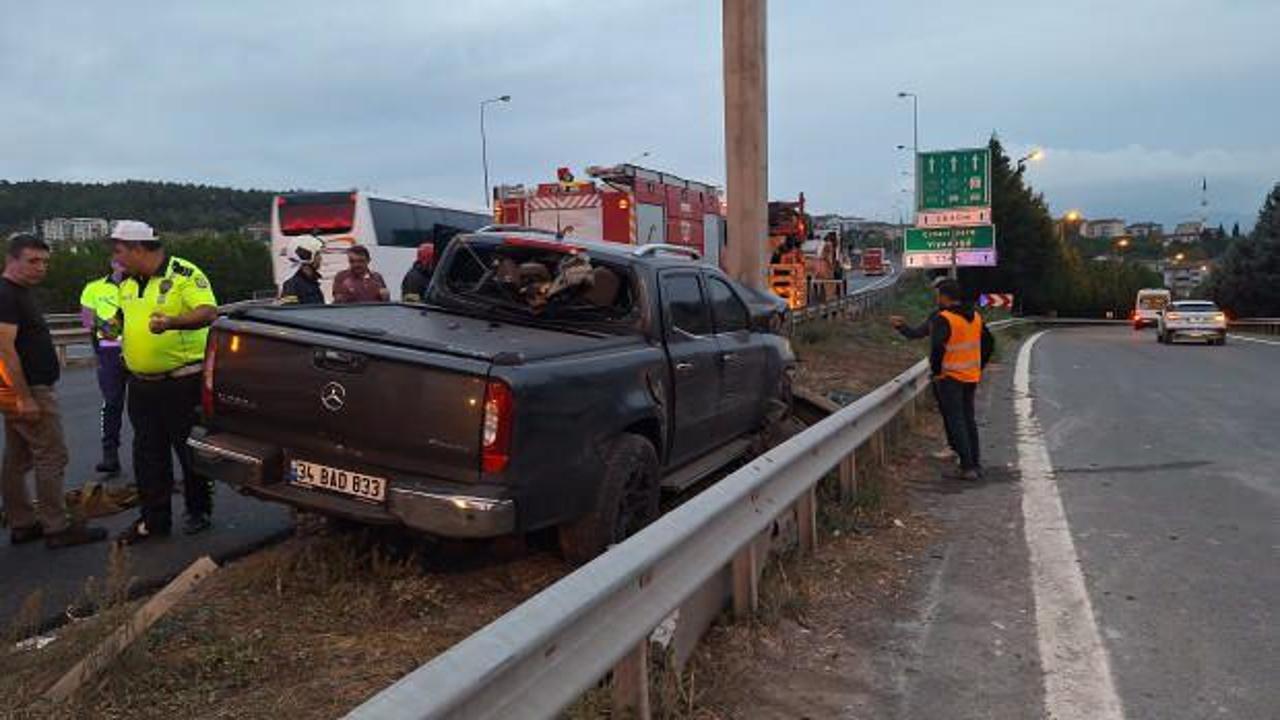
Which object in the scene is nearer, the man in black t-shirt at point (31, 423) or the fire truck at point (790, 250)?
the man in black t-shirt at point (31, 423)

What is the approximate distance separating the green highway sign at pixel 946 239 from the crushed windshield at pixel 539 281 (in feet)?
96.8

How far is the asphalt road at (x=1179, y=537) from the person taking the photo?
3.95 m

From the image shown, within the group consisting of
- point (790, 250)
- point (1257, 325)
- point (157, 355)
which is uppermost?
point (790, 250)

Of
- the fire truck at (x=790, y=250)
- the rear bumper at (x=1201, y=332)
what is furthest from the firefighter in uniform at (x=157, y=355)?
the rear bumper at (x=1201, y=332)

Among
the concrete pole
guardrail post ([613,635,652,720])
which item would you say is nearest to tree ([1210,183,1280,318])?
the concrete pole

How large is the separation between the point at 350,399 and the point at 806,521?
2509mm

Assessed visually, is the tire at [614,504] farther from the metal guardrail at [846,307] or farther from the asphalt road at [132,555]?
the metal guardrail at [846,307]

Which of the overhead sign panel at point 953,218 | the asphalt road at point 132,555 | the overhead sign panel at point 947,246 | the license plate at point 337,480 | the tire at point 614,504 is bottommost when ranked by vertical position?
the asphalt road at point 132,555

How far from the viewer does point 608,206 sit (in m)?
20.3

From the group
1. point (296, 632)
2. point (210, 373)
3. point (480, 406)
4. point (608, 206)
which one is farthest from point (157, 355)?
point (608, 206)

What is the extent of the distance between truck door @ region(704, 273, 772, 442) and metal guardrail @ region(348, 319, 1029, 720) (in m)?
0.97

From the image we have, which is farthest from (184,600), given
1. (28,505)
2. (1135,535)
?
(1135,535)

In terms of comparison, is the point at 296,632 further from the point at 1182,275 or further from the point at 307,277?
the point at 1182,275

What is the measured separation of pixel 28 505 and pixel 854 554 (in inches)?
180
